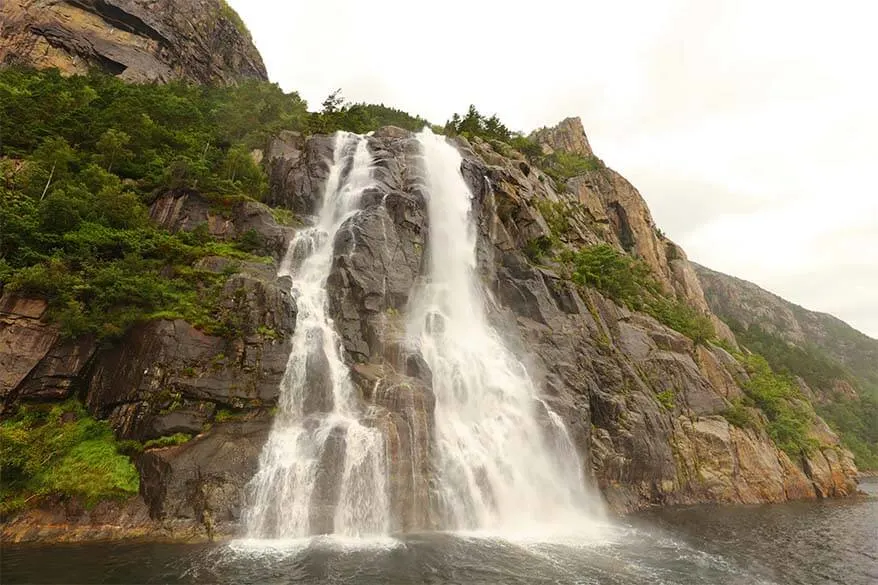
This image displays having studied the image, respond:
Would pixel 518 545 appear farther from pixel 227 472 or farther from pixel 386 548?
pixel 227 472

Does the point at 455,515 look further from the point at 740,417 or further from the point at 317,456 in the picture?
the point at 740,417

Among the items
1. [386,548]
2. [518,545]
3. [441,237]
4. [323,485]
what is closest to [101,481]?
[323,485]

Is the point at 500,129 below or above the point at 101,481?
above

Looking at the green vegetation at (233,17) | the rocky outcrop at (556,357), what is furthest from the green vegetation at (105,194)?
the green vegetation at (233,17)

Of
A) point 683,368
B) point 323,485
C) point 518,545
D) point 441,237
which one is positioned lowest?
point 518,545

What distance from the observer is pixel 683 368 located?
34531 millimetres

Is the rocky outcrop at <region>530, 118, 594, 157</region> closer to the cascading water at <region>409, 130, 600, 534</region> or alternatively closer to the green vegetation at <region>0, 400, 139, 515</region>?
the cascading water at <region>409, 130, 600, 534</region>

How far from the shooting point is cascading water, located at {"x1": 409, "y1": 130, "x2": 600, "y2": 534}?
66.1 ft

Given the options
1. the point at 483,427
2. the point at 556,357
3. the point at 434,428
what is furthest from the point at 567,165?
the point at 434,428

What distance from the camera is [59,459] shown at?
16062 millimetres

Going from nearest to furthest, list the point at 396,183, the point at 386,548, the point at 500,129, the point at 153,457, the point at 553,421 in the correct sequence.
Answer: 1. the point at 386,548
2. the point at 153,457
3. the point at 553,421
4. the point at 396,183
5. the point at 500,129

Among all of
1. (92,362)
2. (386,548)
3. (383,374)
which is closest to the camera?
(386,548)

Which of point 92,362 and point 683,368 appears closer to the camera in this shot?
point 92,362

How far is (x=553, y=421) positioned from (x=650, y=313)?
1999 cm
